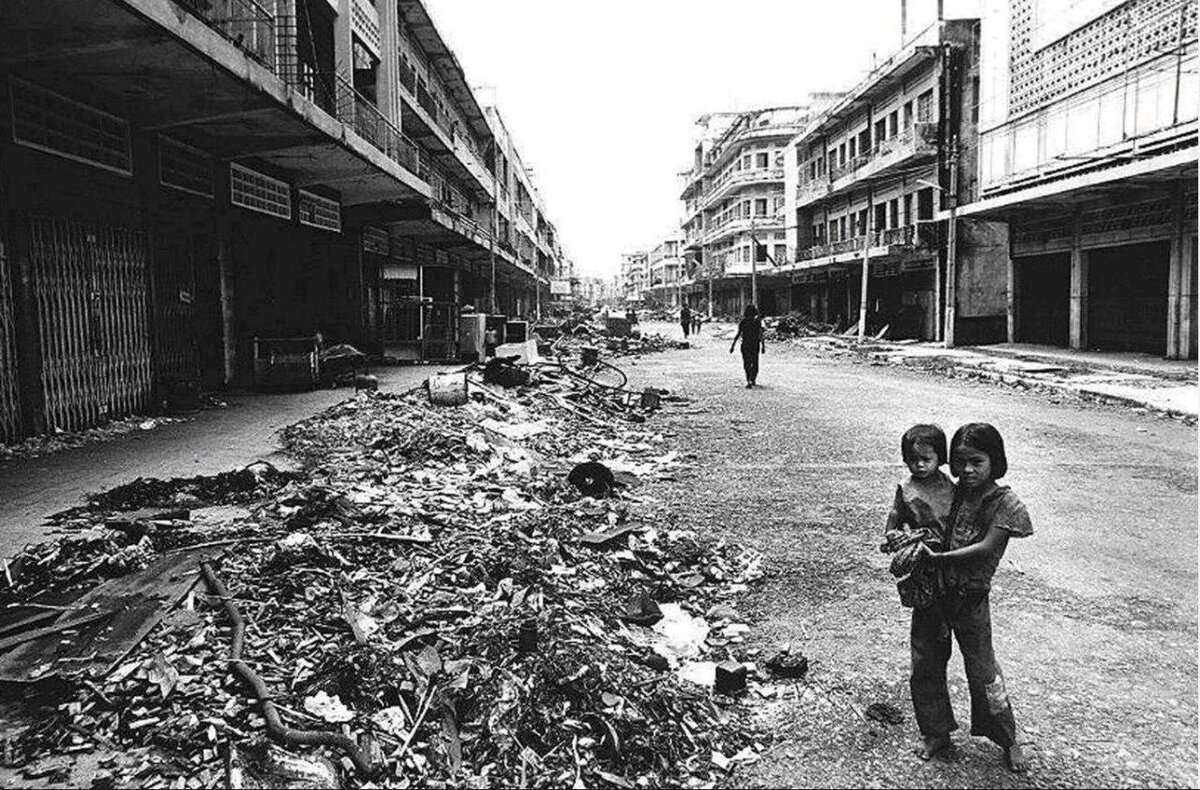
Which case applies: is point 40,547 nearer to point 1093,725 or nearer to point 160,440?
point 160,440

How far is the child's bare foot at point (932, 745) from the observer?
356 cm

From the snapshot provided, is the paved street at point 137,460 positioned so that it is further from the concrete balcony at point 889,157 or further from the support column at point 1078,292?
the concrete balcony at point 889,157

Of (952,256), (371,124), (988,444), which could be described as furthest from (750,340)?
(988,444)

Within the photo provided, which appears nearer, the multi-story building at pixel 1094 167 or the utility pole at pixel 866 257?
the multi-story building at pixel 1094 167

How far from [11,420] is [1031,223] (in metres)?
28.5

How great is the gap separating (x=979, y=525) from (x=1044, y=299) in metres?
29.7

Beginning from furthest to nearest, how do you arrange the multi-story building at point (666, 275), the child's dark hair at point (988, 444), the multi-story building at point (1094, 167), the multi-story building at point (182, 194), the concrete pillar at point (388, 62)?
the multi-story building at point (666, 275), the concrete pillar at point (388, 62), the multi-story building at point (1094, 167), the multi-story building at point (182, 194), the child's dark hair at point (988, 444)

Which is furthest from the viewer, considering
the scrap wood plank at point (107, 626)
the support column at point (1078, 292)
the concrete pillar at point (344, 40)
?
the support column at point (1078, 292)

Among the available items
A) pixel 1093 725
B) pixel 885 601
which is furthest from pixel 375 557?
pixel 1093 725

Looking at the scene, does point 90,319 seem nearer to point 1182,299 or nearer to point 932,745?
point 932,745

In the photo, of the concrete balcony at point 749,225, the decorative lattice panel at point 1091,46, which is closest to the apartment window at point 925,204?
the decorative lattice panel at point 1091,46

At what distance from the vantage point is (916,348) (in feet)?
103

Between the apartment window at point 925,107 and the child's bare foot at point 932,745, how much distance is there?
113ft

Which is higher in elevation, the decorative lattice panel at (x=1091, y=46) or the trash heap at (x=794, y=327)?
the decorative lattice panel at (x=1091, y=46)
